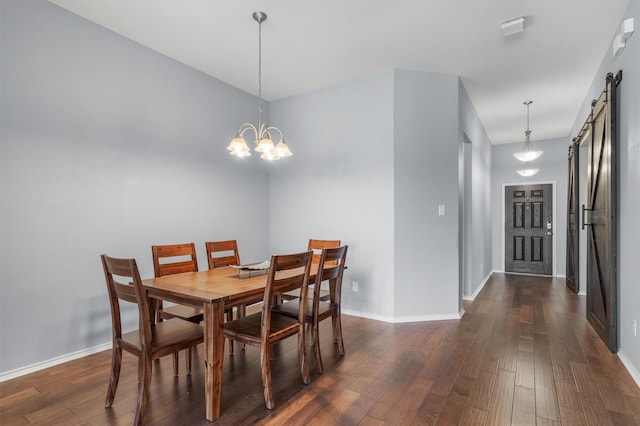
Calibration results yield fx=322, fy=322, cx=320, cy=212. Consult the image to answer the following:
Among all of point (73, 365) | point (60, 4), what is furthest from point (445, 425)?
point (60, 4)

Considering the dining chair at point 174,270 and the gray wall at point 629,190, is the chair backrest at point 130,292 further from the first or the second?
the gray wall at point 629,190

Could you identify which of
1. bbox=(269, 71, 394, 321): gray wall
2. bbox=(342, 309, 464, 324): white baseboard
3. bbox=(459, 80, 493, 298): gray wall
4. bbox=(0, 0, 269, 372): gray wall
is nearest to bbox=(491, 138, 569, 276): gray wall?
bbox=(459, 80, 493, 298): gray wall

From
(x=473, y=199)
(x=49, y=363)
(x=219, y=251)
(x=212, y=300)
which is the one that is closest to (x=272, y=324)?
(x=212, y=300)

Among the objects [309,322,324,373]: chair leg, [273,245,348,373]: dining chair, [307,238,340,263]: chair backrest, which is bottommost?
[309,322,324,373]: chair leg

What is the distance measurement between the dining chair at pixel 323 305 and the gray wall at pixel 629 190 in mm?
2163

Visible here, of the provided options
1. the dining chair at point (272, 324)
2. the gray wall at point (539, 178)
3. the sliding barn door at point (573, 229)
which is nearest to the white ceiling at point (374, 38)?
the sliding barn door at point (573, 229)

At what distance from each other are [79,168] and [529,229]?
781 centimetres

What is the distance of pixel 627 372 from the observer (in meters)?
2.43

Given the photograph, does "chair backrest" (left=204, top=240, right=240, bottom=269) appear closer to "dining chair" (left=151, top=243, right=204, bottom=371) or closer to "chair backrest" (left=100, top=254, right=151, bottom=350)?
"dining chair" (left=151, top=243, right=204, bottom=371)

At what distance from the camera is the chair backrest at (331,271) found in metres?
2.38

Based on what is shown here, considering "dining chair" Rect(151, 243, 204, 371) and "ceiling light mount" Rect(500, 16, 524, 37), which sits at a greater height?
"ceiling light mount" Rect(500, 16, 524, 37)

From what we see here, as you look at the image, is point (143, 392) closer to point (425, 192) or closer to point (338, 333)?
point (338, 333)

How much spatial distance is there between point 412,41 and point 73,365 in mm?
4140

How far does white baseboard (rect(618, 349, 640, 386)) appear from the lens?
2299 mm
